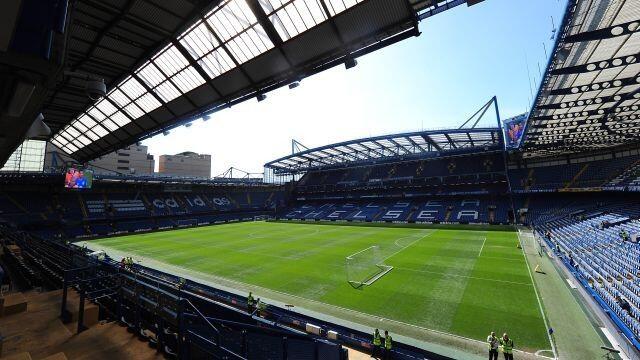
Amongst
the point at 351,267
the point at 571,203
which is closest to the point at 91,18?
the point at 351,267

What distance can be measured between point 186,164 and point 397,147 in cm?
11197

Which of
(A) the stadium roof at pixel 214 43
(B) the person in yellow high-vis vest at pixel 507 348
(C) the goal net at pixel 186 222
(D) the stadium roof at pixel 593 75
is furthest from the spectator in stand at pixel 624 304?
(C) the goal net at pixel 186 222

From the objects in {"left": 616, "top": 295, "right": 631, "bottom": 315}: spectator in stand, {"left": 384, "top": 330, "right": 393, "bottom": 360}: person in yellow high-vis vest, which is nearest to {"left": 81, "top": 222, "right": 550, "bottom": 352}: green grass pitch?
{"left": 616, "top": 295, "right": 631, "bottom": 315}: spectator in stand

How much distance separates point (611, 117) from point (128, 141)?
3665 cm

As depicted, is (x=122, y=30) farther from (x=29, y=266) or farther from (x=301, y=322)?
(x=301, y=322)

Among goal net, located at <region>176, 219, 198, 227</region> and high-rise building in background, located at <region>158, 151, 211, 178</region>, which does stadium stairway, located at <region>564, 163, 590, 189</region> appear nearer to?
goal net, located at <region>176, 219, 198, 227</region>

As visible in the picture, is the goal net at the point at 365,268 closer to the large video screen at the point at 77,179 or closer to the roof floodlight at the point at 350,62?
the roof floodlight at the point at 350,62

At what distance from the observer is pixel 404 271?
22.7 m

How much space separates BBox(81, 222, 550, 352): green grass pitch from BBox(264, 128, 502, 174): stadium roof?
17630 mm

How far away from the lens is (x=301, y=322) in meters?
14.2

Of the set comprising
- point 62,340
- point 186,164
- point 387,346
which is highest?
point 186,164

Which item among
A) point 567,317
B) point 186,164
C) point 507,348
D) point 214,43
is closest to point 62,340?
point 214,43

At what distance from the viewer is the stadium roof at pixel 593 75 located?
12273mm

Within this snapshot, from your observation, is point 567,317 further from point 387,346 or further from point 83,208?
point 83,208
